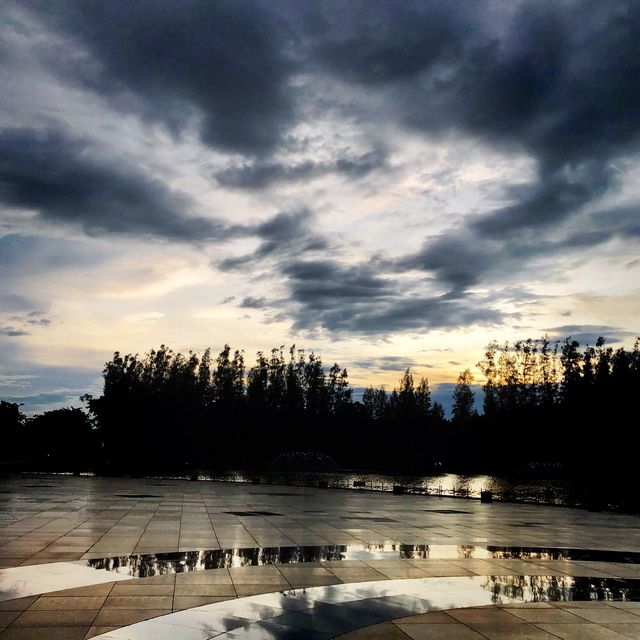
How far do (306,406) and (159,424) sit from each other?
143ft

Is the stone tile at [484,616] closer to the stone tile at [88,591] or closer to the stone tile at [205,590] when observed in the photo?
the stone tile at [205,590]

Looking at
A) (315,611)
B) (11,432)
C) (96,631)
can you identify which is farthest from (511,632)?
(11,432)

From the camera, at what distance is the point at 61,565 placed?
43.8ft

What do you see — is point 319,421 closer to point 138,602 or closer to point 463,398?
point 463,398

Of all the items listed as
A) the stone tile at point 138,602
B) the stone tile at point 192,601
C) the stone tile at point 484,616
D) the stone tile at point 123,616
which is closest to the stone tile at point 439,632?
the stone tile at point 484,616

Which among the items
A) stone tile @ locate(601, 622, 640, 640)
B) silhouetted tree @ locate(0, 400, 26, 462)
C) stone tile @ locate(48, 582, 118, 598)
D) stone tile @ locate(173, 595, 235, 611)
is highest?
silhouetted tree @ locate(0, 400, 26, 462)

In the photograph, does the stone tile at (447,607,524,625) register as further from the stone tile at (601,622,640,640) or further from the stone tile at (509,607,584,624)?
the stone tile at (601,622,640,640)

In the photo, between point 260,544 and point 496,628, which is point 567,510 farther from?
point 496,628

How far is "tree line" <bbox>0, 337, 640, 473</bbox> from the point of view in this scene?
341 feet

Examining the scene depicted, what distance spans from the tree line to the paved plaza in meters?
72.9

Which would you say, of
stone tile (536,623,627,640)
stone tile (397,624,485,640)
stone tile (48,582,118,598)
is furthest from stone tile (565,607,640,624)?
stone tile (48,582,118,598)

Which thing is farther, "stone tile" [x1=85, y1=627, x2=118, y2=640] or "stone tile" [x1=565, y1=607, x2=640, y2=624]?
"stone tile" [x1=565, y1=607, x2=640, y2=624]

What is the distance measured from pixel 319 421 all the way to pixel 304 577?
446 feet

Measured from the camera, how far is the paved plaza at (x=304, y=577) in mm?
9297
